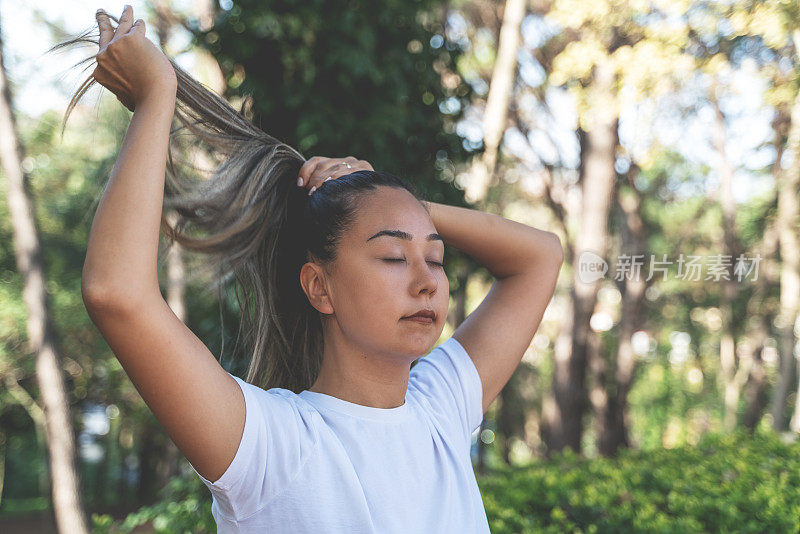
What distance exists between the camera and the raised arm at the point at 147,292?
121 cm

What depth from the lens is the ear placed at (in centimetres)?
176

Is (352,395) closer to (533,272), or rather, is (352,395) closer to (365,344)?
(365,344)

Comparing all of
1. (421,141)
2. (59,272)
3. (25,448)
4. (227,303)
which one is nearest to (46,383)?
(227,303)

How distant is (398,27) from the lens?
17.3ft

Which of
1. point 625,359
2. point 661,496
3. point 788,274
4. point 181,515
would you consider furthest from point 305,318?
point 625,359

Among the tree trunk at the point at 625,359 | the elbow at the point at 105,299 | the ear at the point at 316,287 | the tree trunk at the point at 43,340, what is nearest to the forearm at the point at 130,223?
the elbow at the point at 105,299

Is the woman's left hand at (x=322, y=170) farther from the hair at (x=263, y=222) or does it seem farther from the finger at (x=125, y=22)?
the finger at (x=125, y=22)

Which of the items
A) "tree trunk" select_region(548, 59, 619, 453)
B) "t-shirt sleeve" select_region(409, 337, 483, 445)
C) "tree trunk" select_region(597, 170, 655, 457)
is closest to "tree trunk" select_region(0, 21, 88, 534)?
"tree trunk" select_region(548, 59, 619, 453)

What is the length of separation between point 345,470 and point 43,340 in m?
7.38

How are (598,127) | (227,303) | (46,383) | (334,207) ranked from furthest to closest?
(598,127) → (46,383) → (227,303) → (334,207)

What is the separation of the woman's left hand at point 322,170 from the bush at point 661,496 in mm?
2165

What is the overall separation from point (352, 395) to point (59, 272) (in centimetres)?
1762

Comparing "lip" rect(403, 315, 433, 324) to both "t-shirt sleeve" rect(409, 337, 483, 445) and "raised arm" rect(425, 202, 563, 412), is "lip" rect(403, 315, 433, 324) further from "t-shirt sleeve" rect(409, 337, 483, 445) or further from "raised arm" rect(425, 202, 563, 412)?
"raised arm" rect(425, 202, 563, 412)

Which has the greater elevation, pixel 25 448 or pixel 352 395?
pixel 352 395
